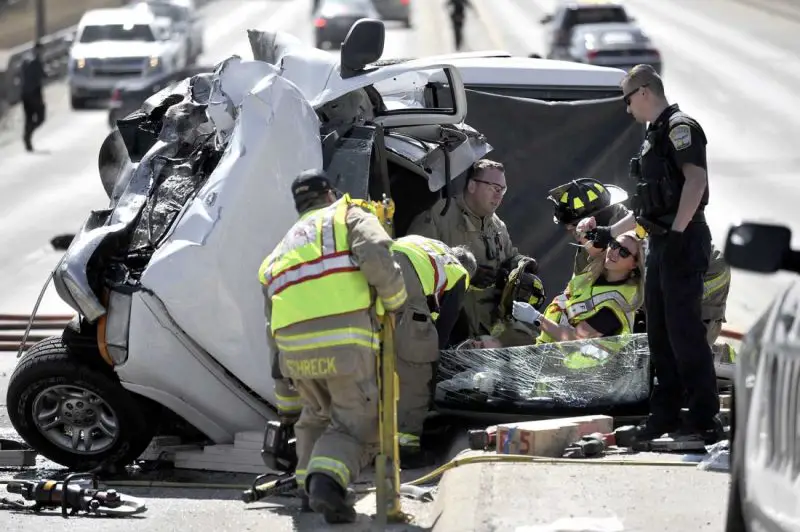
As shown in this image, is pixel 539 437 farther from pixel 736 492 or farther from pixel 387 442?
pixel 736 492

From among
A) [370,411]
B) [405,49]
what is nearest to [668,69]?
[405,49]

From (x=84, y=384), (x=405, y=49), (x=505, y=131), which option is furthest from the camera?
(x=405, y=49)

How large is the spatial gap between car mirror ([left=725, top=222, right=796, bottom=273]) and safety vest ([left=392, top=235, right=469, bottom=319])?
8.97 feet

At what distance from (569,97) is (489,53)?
0.94 metres

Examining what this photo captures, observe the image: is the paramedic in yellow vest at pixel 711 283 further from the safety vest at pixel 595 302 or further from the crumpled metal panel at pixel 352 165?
the crumpled metal panel at pixel 352 165

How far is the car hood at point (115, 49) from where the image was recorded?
34.6 meters

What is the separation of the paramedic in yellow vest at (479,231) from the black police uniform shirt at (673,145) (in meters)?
1.99

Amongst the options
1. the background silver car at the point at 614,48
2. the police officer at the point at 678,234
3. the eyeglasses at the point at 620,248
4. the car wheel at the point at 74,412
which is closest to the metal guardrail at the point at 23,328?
the car wheel at the point at 74,412

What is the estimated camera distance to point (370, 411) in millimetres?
6625

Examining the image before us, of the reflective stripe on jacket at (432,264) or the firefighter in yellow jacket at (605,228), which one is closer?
the reflective stripe on jacket at (432,264)

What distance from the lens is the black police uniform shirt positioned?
7047 mm

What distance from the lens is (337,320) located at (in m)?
6.52

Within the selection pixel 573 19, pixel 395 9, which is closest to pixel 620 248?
pixel 573 19

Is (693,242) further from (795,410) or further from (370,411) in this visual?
(795,410)
